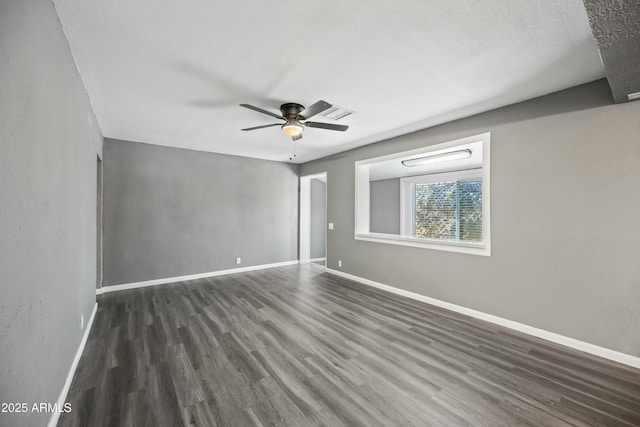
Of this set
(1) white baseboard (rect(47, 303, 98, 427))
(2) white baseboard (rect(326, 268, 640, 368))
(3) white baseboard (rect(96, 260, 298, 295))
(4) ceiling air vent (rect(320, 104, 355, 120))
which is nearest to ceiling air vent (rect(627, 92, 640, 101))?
(2) white baseboard (rect(326, 268, 640, 368))

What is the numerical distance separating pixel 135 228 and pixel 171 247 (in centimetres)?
70

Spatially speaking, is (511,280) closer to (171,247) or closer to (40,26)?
(40,26)

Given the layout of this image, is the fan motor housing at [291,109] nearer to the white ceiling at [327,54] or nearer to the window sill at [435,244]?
the white ceiling at [327,54]

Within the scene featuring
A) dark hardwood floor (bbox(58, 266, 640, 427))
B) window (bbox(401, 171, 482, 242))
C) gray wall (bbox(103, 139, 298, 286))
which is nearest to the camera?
dark hardwood floor (bbox(58, 266, 640, 427))

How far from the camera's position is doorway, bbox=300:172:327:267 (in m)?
6.79

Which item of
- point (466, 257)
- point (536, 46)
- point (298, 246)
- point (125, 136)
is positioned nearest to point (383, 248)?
point (466, 257)

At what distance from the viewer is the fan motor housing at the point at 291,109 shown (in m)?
2.92

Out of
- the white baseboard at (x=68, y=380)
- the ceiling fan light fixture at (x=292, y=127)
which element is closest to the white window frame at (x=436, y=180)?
the ceiling fan light fixture at (x=292, y=127)

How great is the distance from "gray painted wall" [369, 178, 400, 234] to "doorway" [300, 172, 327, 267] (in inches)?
70.6

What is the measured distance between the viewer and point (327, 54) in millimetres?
2074

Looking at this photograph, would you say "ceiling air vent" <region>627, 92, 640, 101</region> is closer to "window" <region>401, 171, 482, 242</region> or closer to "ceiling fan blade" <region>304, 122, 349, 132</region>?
"ceiling fan blade" <region>304, 122, 349, 132</region>

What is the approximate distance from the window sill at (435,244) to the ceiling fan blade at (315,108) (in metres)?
2.55

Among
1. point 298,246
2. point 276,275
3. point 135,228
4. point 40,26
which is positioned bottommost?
point 276,275

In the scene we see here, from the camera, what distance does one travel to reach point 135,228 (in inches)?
182
